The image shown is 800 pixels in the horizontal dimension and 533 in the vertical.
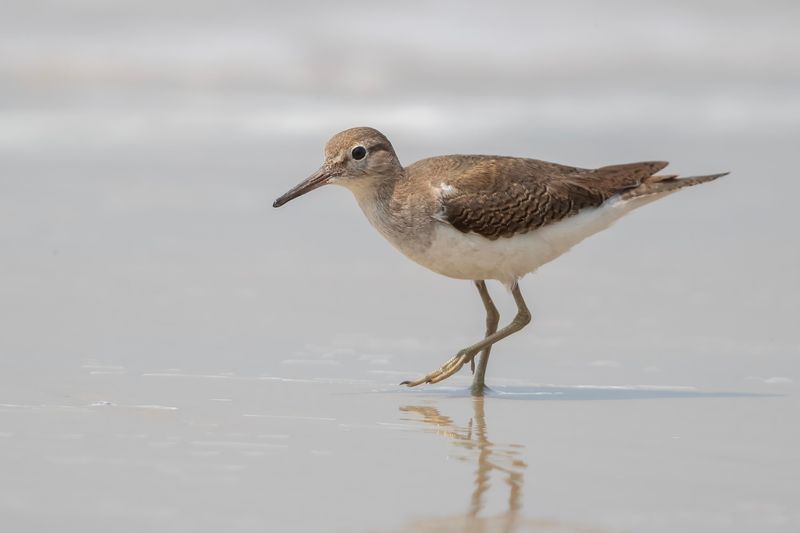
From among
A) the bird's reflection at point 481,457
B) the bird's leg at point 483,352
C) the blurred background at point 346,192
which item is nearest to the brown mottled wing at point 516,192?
the bird's leg at point 483,352

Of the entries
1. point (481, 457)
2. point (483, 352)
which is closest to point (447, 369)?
point (483, 352)

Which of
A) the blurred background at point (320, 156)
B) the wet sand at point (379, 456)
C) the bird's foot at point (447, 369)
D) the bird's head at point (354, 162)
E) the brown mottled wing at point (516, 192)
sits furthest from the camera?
the blurred background at point (320, 156)

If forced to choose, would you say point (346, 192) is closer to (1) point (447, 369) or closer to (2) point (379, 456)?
(1) point (447, 369)

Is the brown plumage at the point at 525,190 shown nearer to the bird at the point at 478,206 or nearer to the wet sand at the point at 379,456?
the bird at the point at 478,206

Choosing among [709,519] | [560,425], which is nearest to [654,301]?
[560,425]

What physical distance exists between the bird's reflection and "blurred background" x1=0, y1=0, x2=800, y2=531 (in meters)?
1.06

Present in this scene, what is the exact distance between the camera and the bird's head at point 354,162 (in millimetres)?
9641

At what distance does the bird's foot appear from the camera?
8.85 m

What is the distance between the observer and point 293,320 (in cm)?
1037

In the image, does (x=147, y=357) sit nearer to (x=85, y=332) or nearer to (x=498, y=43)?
(x=85, y=332)

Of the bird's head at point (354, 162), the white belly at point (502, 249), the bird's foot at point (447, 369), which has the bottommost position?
the bird's foot at point (447, 369)

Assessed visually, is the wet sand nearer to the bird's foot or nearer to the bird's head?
the bird's foot

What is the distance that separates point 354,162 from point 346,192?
16.4 feet

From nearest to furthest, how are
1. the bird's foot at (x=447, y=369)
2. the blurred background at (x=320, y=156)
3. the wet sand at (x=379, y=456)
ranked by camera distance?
1. the wet sand at (x=379, y=456)
2. the bird's foot at (x=447, y=369)
3. the blurred background at (x=320, y=156)
